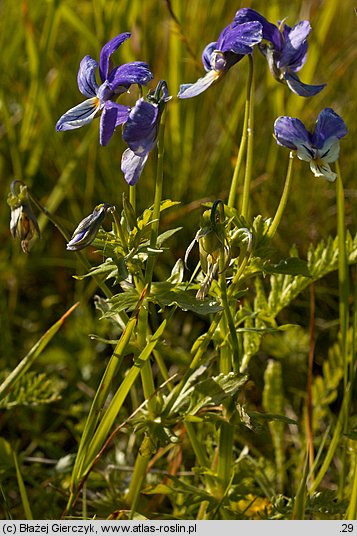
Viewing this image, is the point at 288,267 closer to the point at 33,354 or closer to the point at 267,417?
the point at 267,417

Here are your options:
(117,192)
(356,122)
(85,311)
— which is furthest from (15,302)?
(356,122)

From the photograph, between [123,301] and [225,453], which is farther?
[225,453]

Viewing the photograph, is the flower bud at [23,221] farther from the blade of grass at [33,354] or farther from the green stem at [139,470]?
the green stem at [139,470]

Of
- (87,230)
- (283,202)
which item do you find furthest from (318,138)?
(87,230)

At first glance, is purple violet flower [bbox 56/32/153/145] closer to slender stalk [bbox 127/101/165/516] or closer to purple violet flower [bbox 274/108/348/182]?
slender stalk [bbox 127/101/165/516]

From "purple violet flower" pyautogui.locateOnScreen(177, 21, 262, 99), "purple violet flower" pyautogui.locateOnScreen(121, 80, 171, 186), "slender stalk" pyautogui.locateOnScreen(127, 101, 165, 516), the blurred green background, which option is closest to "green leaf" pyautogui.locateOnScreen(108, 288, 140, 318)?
"slender stalk" pyautogui.locateOnScreen(127, 101, 165, 516)
